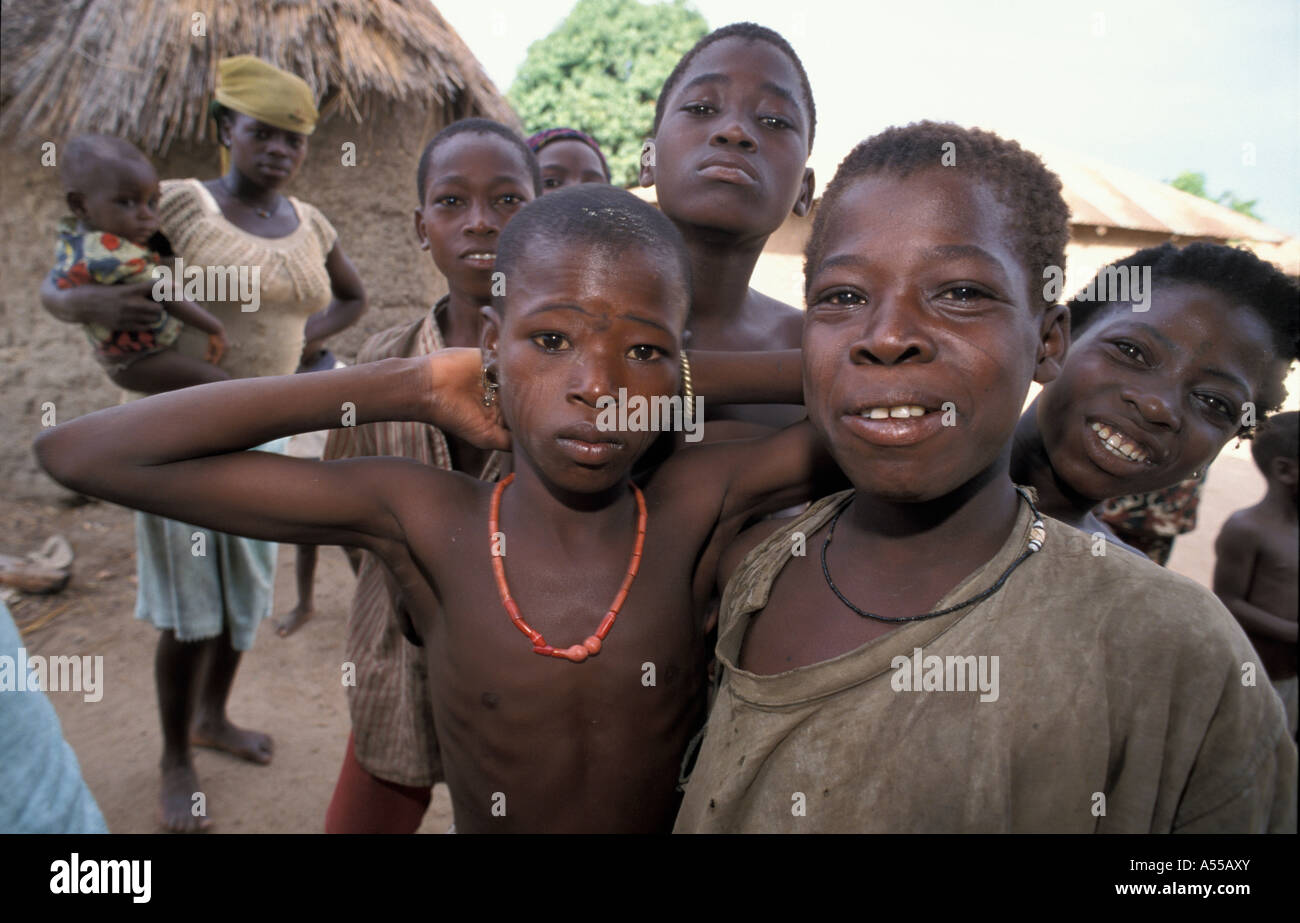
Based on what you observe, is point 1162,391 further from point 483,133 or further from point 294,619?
point 294,619

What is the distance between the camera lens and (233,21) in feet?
15.4

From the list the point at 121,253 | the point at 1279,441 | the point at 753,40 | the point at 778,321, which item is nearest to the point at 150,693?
the point at 121,253

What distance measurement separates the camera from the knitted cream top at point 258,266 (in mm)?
3234

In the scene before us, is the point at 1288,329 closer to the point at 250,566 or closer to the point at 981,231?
the point at 981,231

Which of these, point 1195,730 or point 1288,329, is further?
point 1288,329

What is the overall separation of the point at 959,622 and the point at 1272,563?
10.7 ft

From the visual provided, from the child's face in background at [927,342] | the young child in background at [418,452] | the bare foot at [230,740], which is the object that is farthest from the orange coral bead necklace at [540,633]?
the bare foot at [230,740]

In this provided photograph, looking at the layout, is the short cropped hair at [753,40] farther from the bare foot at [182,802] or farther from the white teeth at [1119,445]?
the bare foot at [182,802]

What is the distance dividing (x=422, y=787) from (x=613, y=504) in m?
1.12

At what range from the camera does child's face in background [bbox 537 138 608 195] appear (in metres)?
3.25

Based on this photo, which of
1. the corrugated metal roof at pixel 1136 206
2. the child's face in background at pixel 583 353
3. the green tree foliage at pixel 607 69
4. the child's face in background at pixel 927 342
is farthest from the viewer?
the green tree foliage at pixel 607 69

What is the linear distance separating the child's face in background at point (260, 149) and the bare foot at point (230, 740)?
242cm

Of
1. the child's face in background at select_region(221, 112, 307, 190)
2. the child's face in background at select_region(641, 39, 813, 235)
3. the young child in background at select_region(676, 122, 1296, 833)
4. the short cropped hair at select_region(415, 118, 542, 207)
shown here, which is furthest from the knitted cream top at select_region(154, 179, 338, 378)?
the young child in background at select_region(676, 122, 1296, 833)
